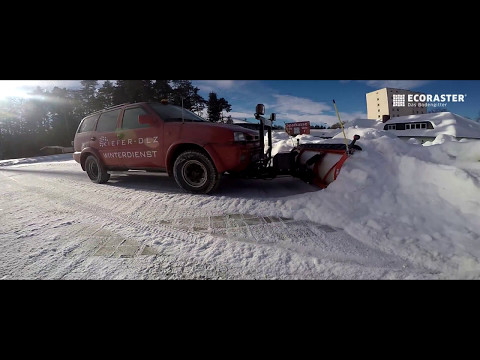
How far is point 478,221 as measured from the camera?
2.25m

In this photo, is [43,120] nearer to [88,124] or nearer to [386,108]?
[88,124]

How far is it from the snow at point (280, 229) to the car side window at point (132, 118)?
1594 millimetres

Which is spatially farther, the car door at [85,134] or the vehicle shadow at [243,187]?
the car door at [85,134]

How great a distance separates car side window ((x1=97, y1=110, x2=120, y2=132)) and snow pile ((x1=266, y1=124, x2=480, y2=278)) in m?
4.38

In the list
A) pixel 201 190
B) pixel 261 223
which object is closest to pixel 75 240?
pixel 201 190

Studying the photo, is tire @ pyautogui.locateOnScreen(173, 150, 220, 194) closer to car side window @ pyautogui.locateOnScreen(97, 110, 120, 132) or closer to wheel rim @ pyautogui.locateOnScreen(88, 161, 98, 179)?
car side window @ pyautogui.locateOnScreen(97, 110, 120, 132)

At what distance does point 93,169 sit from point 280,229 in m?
5.50

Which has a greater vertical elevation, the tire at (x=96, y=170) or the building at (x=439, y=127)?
the building at (x=439, y=127)

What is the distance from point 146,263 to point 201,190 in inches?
81.0

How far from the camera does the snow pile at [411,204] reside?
1.92 m

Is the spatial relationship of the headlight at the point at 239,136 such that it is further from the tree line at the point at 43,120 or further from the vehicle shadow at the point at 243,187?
the tree line at the point at 43,120

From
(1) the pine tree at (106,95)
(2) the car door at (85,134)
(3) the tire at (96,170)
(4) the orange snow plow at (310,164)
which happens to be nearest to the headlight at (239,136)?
(4) the orange snow plow at (310,164)

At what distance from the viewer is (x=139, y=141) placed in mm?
4250
